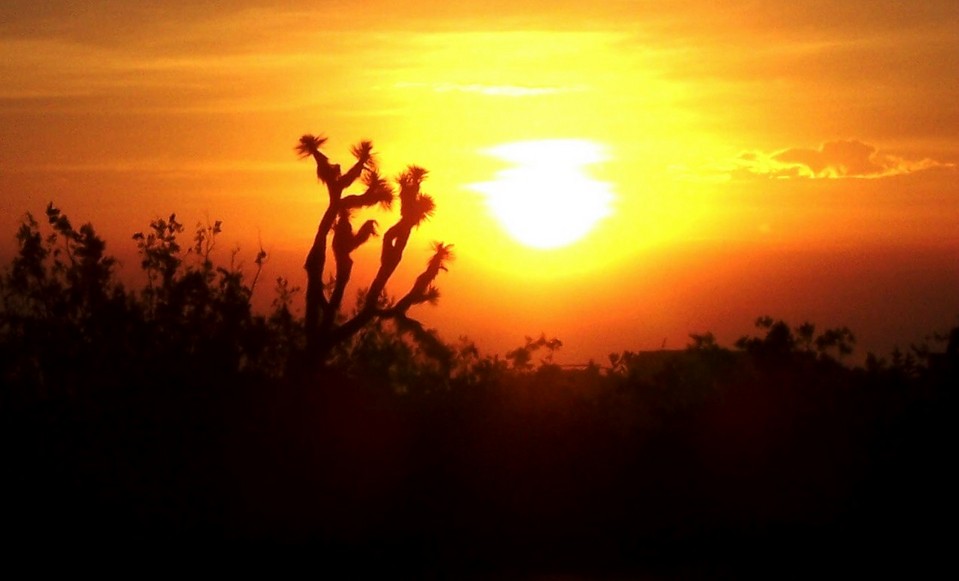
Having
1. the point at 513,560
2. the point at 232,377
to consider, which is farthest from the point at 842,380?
the point at 232,377

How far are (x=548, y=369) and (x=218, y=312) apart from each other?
10.7 ft

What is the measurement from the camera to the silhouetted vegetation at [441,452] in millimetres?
11062

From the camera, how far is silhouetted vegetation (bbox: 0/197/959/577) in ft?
36.3

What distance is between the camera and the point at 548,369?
1325 cm

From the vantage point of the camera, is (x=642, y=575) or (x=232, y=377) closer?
(x=642, y=575)

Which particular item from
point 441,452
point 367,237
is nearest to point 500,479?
Result: point 441,452

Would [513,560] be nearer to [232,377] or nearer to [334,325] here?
[232,377]

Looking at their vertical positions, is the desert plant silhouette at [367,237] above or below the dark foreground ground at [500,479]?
above

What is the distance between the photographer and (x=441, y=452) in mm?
11938

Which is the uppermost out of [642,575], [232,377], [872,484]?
[232,377]

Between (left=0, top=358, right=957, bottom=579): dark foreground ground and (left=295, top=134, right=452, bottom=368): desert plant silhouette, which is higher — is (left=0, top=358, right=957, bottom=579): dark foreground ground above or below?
below

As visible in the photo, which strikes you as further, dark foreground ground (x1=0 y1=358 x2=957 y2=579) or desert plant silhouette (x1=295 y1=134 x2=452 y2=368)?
desert plant silhouette (x1=295 y1=134 x2=452 y2=368)

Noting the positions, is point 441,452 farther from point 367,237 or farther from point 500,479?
point 367,237

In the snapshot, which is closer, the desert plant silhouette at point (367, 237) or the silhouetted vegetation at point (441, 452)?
the silhouetted vegetation at point (441, 452)
